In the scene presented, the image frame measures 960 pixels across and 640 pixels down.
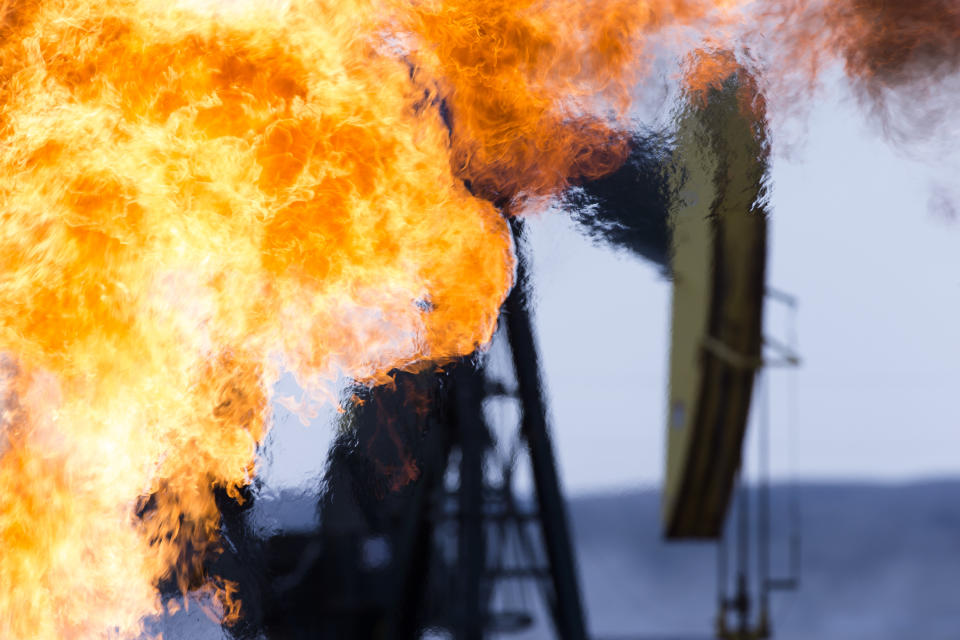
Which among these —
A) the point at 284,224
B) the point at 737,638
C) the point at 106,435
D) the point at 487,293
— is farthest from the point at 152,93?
the point at 737,638

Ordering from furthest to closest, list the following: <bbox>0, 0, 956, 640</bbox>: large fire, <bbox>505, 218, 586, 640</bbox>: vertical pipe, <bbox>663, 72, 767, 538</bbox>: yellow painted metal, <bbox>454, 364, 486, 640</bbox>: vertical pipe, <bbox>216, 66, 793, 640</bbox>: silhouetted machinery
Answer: <bbox>454, 364, 486, 640</bbox>: vertical pipe, <bbox>505, 218, 586, 640</bbox>: vertical pipe, <bbox>216, 66, 793, 640</bbox>: silhouetted machinery, <bbox>663, 72, 767, 538</bbox>: yellow painted metal, <bbox>0, 0, 956, 640</bbox>: large fire

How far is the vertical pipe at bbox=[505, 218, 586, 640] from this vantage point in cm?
384

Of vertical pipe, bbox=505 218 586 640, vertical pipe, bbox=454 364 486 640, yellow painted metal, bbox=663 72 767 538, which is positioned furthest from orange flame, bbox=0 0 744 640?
vertical pipe, bbox=454 364 486 640

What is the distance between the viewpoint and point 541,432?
13.0 ft

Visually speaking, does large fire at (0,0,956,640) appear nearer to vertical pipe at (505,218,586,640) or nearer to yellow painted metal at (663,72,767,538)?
yellow painted metal at (663,72,767,538)

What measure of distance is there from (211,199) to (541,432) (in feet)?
6.55

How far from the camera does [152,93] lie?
2.75m

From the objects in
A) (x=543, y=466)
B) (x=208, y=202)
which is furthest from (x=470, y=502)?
(x=208, y=202)

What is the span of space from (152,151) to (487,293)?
1.41 meters

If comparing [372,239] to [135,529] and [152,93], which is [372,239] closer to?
[152,93]

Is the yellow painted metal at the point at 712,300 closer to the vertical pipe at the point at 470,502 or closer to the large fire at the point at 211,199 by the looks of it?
the large fire at the point at 211,199

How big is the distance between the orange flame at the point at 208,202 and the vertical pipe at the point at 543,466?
3.04 ft

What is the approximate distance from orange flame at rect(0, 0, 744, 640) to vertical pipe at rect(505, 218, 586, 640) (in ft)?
3.04

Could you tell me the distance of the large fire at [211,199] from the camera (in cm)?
275
